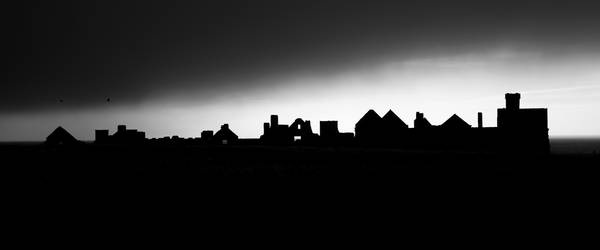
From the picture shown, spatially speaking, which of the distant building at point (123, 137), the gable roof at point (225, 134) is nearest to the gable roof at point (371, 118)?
the gable roof at point (225, 134)

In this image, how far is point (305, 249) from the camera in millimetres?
9023

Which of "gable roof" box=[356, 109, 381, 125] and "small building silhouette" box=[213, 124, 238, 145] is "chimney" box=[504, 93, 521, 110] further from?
"small building silhouette" box=[213, 124, 238, 145]

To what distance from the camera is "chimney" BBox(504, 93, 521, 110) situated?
39.4 meters

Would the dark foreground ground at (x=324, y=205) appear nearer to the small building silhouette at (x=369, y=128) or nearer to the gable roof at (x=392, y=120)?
the small building silhouette at (x=369, y=128)

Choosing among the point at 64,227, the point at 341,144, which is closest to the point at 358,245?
the point at 64,227

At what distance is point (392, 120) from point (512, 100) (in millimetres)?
19350

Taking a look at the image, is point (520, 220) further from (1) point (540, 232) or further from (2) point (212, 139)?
(2) point (212, 139)

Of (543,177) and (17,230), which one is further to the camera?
(543,177)

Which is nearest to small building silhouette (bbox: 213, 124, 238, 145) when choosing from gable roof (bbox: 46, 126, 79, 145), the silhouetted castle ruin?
the silhouetted castle ruin

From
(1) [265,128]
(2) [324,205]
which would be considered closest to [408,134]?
(1) [265,128]

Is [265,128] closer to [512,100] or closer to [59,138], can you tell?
[59,138]

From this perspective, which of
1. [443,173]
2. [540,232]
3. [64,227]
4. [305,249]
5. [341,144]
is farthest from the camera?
[341,144]

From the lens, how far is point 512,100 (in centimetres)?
3956

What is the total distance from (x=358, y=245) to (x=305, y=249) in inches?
38.2
